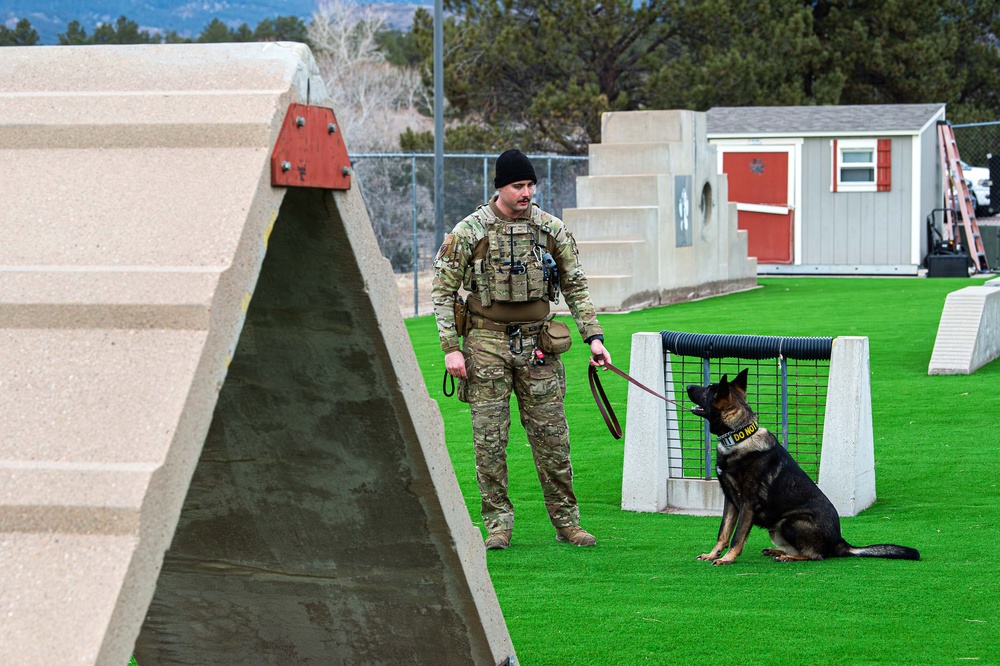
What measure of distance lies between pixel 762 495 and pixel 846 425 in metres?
1.11

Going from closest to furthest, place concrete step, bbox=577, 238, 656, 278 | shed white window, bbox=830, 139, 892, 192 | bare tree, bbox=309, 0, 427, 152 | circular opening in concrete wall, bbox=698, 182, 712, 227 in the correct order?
concrete step, bbox=577, 238, 656, 278 → circular opening in concrete wall, bbox=698, 182, 712, 227 → shed white window, bbox=830, 139, 892, 192 → bare tree, bbox=309, 0, 427, 152

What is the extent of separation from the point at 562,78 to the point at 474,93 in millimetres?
2498

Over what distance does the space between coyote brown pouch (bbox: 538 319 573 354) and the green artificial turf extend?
0.99m

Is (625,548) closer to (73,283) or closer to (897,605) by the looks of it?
(897,605)

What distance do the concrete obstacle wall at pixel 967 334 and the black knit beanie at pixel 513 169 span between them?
6.42m

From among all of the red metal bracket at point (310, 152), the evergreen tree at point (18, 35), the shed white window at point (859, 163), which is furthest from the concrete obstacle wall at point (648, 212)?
the red metal bracket at point (310, 152)

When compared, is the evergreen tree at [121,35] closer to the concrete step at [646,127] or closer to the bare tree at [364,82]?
the bare tree at [364,82]

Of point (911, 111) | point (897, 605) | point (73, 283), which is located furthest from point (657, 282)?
point (73, 283)

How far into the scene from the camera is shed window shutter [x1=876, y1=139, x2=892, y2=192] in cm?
2508

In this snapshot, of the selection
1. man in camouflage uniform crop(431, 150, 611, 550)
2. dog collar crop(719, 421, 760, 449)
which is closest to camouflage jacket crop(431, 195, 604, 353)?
man in camouflage uniform crop(431, 150, 611, 550)

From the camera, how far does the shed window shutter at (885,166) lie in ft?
82.3

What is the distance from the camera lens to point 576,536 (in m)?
6.32

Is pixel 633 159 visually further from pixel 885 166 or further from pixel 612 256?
pixel 885 166

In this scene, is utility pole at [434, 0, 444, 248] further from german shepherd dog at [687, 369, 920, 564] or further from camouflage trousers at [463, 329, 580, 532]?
german shepherd dog at [687, 369, 920, 564]
